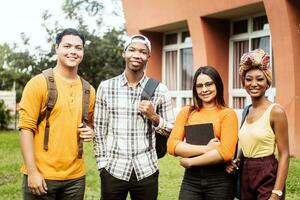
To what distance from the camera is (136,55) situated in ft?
13.6

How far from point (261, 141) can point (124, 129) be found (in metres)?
1.04

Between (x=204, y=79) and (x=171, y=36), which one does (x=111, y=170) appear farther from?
(x=171, y=36)

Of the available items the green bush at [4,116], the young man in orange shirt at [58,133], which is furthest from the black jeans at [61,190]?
the green bush at [4,116]

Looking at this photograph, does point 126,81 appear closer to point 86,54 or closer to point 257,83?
point 257,83

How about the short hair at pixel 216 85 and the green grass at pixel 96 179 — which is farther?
the green grass at pixel 96 179

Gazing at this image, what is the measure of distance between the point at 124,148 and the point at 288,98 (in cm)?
736

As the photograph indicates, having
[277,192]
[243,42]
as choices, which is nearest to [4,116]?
[243,42]

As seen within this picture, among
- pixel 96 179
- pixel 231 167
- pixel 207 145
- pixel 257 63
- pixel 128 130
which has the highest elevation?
pixel 257 63

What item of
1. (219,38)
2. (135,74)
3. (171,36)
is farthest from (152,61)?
(135,74)

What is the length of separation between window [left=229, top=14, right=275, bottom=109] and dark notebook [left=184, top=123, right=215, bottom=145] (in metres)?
8.31

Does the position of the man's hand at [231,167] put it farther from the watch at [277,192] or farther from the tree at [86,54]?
the tree at [86,54]

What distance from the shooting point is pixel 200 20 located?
13.3 metres

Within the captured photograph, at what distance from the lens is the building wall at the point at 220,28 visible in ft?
35.1

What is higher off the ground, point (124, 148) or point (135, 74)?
point (135, 74)
